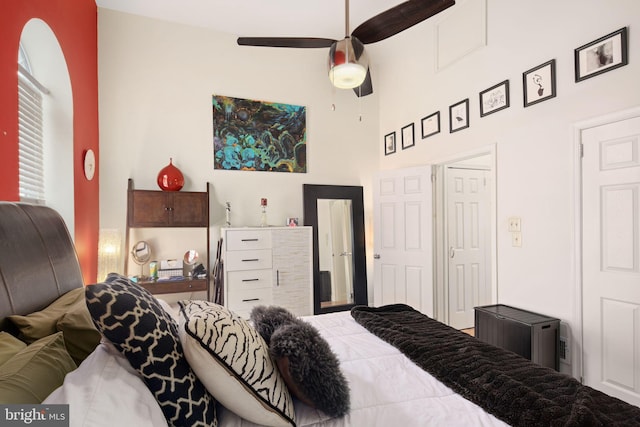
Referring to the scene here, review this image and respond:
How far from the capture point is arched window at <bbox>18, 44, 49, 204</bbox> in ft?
7.20

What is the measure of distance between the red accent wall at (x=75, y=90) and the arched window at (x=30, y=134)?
0.22 m

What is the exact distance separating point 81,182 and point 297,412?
9.19 ft

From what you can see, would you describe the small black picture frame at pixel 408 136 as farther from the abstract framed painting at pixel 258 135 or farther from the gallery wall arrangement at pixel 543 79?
the abstract framed painting at pixel 258 135

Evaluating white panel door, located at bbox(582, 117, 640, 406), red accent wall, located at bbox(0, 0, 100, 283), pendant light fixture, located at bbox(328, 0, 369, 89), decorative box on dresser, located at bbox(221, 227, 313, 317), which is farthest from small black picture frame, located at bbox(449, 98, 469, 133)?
red accent wall, located at bbox(0, 0, 100, 283)

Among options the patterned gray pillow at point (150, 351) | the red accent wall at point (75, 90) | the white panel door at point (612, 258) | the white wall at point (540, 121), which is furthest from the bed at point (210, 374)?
the white wall at point (540, 121)

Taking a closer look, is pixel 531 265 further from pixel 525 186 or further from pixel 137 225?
pixel 137 225

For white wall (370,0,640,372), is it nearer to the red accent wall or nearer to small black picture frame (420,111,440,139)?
small black picture frame (420,111,440,139)

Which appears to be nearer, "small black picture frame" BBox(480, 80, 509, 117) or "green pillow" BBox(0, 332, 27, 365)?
"green pillow" BBox(0, 332, 27, 365)

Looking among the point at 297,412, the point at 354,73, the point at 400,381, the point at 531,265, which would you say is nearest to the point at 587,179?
the point at 531,265

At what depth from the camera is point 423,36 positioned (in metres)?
3.70

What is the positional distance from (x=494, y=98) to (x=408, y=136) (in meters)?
1.23

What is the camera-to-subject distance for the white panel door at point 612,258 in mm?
1962

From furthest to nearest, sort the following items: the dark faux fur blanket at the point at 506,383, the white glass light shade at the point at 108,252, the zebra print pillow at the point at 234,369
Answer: the white glass light shade at the point at 108,252 → the dark faux fur blanket at the point at 506,383 → the zebra print pillow at the point at 234,369

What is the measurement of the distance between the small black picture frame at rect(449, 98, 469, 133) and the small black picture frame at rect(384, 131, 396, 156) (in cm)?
100
